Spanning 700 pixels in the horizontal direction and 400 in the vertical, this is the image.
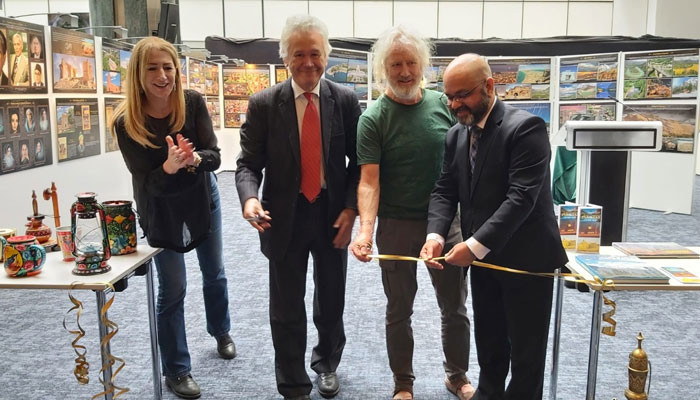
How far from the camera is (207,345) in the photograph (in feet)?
11.1

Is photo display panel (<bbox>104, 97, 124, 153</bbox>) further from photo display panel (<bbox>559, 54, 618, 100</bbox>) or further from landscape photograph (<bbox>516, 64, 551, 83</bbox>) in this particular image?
photo display panel (<bbox>559, 54, 618, 100</bbox>)

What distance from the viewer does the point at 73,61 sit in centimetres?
527

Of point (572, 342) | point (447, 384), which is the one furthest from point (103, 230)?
point (572, 342)

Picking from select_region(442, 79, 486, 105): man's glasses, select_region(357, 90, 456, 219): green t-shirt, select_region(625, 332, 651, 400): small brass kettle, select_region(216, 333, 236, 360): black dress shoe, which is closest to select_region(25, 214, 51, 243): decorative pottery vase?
select_region(216, 333, 236, 360): black dress shoe

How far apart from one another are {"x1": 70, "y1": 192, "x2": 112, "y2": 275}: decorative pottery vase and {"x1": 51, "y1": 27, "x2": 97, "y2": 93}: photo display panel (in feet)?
10.5

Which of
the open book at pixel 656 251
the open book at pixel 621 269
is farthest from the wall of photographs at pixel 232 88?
Result: the open book at pixel 656 251

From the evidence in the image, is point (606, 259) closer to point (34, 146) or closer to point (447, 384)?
point (447, 384)

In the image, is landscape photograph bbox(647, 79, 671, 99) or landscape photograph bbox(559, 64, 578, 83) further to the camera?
landscape photograph bbox(559, 64, 578, 83)

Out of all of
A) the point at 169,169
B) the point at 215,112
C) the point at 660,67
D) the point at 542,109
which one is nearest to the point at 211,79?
the point at 215,112

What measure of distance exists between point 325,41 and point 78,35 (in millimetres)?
3965

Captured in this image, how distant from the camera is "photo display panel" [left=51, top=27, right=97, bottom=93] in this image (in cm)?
496

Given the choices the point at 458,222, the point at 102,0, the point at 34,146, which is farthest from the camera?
the point at 102,0

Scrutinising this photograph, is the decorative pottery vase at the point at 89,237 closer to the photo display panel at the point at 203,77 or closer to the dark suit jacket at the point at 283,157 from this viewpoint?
the dark suit jacket at the point at 283,157

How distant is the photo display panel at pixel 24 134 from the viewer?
4.19 meters
